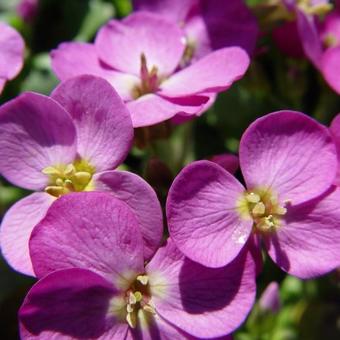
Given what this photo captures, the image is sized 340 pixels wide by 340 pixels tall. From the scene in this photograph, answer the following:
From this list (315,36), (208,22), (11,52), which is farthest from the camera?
(208,22)

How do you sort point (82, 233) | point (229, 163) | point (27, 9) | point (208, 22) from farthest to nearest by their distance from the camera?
point (27, 9) → point (208, 22) → point (229, 163) → point (82, 233)

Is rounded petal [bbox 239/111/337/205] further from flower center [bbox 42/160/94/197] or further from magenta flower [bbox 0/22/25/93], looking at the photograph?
magenta flower [bbox 0/22/25/93]

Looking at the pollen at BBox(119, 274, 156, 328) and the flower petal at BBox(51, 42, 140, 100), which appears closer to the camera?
the pollen at BBox(119, 274, 156, 328)

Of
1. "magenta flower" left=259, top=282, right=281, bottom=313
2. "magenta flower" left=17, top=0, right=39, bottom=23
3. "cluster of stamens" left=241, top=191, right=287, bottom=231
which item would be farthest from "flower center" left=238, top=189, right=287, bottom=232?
"magenta flower" left=17, top=0, right=39, bottom=23

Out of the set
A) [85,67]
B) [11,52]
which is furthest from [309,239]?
[11,52]

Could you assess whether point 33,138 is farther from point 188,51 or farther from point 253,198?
point 188,51

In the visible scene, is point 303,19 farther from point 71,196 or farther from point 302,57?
point 71,196

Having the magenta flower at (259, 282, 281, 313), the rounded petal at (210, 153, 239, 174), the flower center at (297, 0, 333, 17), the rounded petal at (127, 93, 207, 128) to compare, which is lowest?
the magenta flower at (259, 282, 281, 313)

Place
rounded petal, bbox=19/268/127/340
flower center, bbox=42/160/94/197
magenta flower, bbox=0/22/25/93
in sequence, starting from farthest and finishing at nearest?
magenta flower, bbox=0/22/25/93 < flower center, bbox=42/160/94/197 < rounded petal, bbox=19/268/127/340
